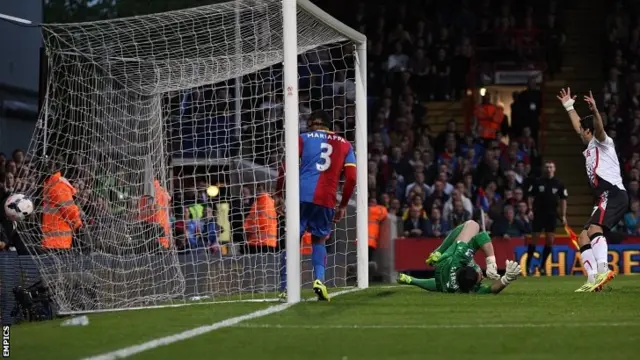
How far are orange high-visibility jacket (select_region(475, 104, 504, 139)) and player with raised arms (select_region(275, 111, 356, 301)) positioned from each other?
1353 centimetres

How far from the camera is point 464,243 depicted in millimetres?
12086

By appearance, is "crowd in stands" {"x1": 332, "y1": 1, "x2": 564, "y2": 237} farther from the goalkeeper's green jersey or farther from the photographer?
the photographer

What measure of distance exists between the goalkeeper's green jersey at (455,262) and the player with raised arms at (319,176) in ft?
3.95

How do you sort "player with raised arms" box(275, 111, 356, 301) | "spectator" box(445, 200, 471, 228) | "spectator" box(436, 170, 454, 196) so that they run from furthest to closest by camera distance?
"spectator" box(436, 170, 454, 196), "spectator" box(445, 200, 471, 228), "player with raised arms" box(275, 111, 356, 301)

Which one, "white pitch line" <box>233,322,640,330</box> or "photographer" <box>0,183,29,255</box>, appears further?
"photographer" <box>0,183,29,255</box>

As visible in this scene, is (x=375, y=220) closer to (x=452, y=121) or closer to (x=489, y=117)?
(x=452, y=121)

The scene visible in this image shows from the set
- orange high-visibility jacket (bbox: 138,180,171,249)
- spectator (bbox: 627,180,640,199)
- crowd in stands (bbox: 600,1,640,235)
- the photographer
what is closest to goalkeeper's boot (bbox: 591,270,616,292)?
orange high-visibility jacket (bbox: 138,180,171,249)

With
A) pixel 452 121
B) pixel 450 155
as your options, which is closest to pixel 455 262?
pixel 450 155

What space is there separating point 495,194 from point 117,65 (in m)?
11.1

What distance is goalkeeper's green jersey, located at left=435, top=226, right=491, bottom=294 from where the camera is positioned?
1202 cm

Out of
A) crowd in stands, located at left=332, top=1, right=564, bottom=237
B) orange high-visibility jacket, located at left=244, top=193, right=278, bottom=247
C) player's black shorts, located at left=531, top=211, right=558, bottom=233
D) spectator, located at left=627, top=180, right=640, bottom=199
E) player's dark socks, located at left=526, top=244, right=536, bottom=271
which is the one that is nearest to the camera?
orange high-visibility jacket, located at left=244, top=193, right=278, bottom=247

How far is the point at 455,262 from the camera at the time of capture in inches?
475

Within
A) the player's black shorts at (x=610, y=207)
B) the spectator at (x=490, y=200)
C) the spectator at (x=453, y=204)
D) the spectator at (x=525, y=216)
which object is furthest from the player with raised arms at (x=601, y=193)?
the spectator at (x=490, y=200)

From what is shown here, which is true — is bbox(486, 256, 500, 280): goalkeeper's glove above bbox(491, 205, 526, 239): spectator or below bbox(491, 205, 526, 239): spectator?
below
